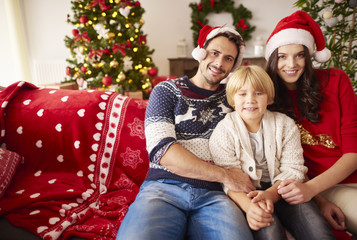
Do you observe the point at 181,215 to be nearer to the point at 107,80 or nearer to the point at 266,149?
the point at 266,149

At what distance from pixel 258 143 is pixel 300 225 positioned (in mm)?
411

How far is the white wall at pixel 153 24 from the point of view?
450cm

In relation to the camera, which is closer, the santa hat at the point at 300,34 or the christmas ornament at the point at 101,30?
the santa hat at the point at 300,34

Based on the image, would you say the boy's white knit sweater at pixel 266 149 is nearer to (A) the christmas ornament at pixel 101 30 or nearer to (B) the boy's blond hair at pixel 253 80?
(B) the boy's blond hair at pixel 253 80

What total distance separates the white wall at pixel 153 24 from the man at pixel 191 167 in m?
3.68

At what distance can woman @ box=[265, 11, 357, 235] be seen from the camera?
3.97ft

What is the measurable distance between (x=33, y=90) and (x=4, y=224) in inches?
33.3

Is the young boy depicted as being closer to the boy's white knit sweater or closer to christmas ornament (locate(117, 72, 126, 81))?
the boy's white knit sweater

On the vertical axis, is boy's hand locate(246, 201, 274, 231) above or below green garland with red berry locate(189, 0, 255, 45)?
below

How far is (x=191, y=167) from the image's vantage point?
110cm

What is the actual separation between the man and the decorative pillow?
0.67 m

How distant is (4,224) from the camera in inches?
41.9

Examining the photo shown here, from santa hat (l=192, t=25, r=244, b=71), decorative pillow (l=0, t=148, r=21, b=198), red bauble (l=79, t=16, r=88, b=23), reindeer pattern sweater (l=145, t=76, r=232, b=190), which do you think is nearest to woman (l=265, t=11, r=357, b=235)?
santa hat (l=192, t=25, r=244, b=71)

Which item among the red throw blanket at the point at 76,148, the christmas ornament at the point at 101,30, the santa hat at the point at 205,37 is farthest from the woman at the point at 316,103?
the christmas ornament at the point at 101,30
